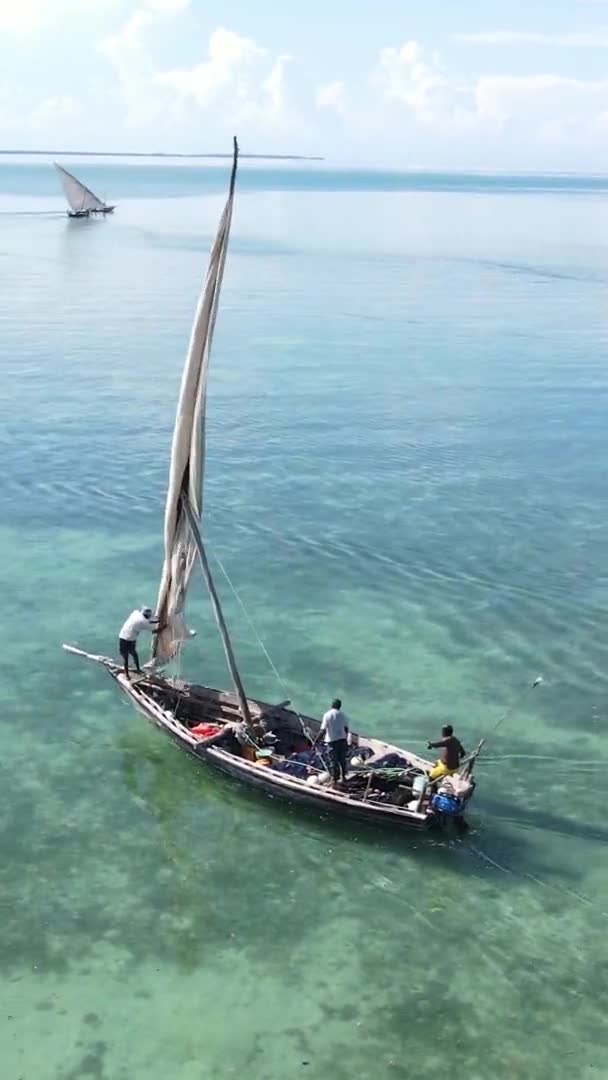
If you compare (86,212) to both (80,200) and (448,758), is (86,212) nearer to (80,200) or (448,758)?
(80,200)

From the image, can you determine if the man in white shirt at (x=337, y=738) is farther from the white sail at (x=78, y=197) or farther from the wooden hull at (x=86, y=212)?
the wooden hull at (x=86, y=212)

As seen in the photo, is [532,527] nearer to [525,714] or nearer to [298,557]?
[298,557]

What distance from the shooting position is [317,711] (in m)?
27.7

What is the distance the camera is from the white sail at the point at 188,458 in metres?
24.4

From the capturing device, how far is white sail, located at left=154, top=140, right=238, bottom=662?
24.4 meters

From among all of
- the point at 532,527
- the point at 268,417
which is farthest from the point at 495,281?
the point at 532,527

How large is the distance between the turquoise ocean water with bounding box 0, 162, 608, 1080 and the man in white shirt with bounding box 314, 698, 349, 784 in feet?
4.02

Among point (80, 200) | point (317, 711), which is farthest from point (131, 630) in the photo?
point (80, 200)

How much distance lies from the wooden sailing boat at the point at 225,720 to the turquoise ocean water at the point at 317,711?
82 centimetres

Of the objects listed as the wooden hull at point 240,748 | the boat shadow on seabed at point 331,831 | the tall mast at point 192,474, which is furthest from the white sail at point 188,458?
the boat shadow on seabed at point 331,831

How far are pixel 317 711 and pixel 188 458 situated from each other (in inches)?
272

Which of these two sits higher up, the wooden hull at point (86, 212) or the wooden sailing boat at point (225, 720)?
the wooden hull at point (86, 212)

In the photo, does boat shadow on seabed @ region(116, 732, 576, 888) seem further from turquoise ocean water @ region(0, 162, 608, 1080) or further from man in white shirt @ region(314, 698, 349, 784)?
man in white shirt @ region(314, 698, 349, 784)

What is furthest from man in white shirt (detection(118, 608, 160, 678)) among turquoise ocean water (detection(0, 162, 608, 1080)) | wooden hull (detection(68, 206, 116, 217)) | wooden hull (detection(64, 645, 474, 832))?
wooden hull (detection(68, 206, 116, 217))
